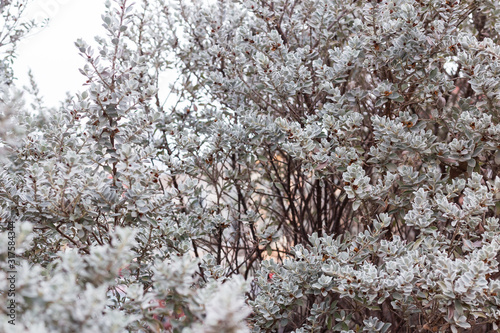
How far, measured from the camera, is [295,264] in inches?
98.0

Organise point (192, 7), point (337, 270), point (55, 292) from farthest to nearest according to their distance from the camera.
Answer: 1. point (192, 7)
2. point (337, 270)
3. point (55, 292)

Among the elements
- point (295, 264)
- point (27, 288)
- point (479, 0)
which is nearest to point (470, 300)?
point (295, 264)

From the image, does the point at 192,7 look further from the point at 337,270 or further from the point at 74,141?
the point at 337,270

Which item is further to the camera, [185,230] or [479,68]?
[185,230]

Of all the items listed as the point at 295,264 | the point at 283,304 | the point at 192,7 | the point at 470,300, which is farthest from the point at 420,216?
the point at 192,7

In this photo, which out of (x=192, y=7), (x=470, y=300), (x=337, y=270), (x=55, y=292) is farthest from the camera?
(x=192, y=7)

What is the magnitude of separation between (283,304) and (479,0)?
2.50 m

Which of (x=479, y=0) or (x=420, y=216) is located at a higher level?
(x=479, y=0)

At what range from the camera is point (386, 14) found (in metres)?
2.76

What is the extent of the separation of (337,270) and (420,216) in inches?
21.8

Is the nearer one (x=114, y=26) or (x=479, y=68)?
(x=114, y=26)

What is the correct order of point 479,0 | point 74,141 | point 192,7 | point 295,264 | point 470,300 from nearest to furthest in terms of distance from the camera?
point 470,300 → point 295,264 → point 74,141 → point 479,0 → point 192,7

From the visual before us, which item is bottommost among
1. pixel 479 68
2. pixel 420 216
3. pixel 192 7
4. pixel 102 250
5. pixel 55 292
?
pixel 55 292

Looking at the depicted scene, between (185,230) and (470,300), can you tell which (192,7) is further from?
(470,300)
